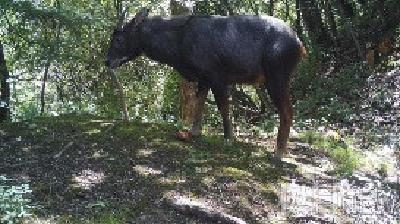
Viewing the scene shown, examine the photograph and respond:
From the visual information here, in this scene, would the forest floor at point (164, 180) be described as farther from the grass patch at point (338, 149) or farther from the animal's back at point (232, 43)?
the animal's back at point (232, 43)

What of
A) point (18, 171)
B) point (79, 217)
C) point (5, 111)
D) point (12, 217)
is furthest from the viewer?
point (5, 111)

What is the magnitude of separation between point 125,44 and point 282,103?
2375mm

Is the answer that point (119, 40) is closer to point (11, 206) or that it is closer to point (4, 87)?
point (11, 206)

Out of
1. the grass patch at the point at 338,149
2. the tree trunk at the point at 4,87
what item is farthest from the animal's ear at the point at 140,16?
the grass patch at the point at 338,149

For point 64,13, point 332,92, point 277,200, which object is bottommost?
point 277,200

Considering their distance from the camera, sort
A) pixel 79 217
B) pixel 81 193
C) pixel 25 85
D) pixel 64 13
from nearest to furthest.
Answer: pixel 79 217
pixel 81 193
pixel 64 13
pixel 25 85

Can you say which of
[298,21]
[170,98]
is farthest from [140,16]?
[298,21]

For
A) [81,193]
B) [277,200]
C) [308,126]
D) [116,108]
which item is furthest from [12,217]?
[116,108]

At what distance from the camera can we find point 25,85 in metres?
13.5

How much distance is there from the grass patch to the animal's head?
326 cm

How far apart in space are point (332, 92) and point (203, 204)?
29.3ft

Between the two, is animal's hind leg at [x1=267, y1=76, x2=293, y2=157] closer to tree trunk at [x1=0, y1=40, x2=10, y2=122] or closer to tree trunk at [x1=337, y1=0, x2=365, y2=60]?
tree trunk at [x1=0, y1=40, x2=10, y2=122]

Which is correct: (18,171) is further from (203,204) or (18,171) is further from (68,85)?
(68,85)

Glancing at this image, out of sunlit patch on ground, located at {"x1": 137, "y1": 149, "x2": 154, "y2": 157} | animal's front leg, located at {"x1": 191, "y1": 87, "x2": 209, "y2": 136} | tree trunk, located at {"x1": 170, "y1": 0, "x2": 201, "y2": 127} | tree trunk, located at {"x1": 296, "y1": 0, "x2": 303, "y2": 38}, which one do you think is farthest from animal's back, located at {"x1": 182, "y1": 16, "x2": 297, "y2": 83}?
tree trunk, located at {"x1": 296, "y1": 0, "x2": 303, "y2": 38}
